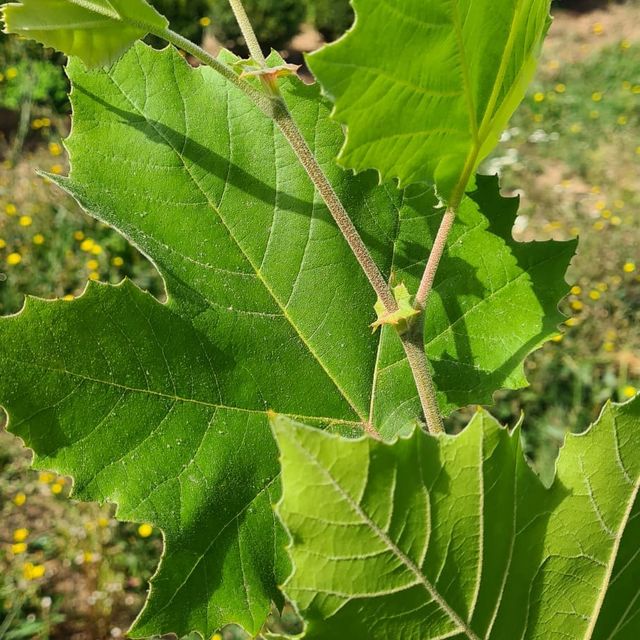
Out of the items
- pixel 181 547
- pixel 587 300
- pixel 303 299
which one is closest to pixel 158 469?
pixel 181 547

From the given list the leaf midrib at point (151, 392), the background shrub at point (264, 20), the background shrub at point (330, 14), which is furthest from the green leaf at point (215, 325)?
the background shrub at point (330, 14)

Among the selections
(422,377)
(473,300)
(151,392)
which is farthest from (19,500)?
(422,377)

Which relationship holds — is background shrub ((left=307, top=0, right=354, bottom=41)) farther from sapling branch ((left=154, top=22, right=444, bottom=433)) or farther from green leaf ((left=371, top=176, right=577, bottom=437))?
sapling branch ((left=154, top=22, right=444, bottom=433))

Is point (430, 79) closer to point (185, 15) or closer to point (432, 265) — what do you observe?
point (432, 265)

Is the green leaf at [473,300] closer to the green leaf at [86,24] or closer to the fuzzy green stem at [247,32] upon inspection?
the fuzzy green stem at [247,32]

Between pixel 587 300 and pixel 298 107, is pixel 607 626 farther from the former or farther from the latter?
pixel 587 300
